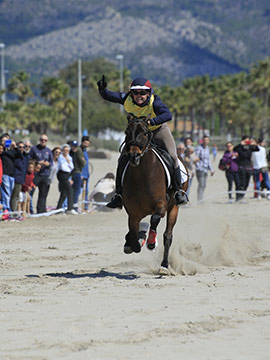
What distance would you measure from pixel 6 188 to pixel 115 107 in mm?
105221

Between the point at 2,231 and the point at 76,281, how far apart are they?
622 cm

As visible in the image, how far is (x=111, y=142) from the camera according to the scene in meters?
83.9

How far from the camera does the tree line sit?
314 ft

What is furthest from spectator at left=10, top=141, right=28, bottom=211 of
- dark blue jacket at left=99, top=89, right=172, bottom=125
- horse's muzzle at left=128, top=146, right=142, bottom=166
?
horse's muzzle at left=128, top=146, right=142, bottom=166

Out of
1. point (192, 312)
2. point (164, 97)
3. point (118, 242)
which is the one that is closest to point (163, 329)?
point (192, 312)

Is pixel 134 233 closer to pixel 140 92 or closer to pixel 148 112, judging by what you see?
pixel 148 112

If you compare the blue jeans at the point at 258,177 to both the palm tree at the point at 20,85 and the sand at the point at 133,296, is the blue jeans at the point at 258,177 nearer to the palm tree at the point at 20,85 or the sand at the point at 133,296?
the sand at the point at 133,296

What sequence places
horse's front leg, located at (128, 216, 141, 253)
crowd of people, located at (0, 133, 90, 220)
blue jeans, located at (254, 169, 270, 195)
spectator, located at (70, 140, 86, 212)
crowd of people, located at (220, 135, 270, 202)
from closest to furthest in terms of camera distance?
horse's front leg, located at (128, 216, 141, 253) → crowd of people, located at (0, 133, 90, 220) → spectator, located at (70, 140, 86, 212) → crowd of people, located at (220, 135, 270, 202) → blue jeans, located at (254, 169, 270, 195)

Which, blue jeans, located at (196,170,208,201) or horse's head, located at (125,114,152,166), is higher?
horse's head, located at (125,114,152,166)

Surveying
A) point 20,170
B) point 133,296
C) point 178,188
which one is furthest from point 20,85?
point 133,296

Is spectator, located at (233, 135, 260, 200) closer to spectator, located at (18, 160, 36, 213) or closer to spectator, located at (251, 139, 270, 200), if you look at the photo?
spectator, located at (251, 139, 270, 200)

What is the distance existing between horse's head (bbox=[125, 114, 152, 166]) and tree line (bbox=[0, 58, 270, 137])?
239 feet

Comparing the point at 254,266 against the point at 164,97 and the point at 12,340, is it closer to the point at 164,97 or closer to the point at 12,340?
the point at 12,340

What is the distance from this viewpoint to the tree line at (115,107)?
95.6 m
